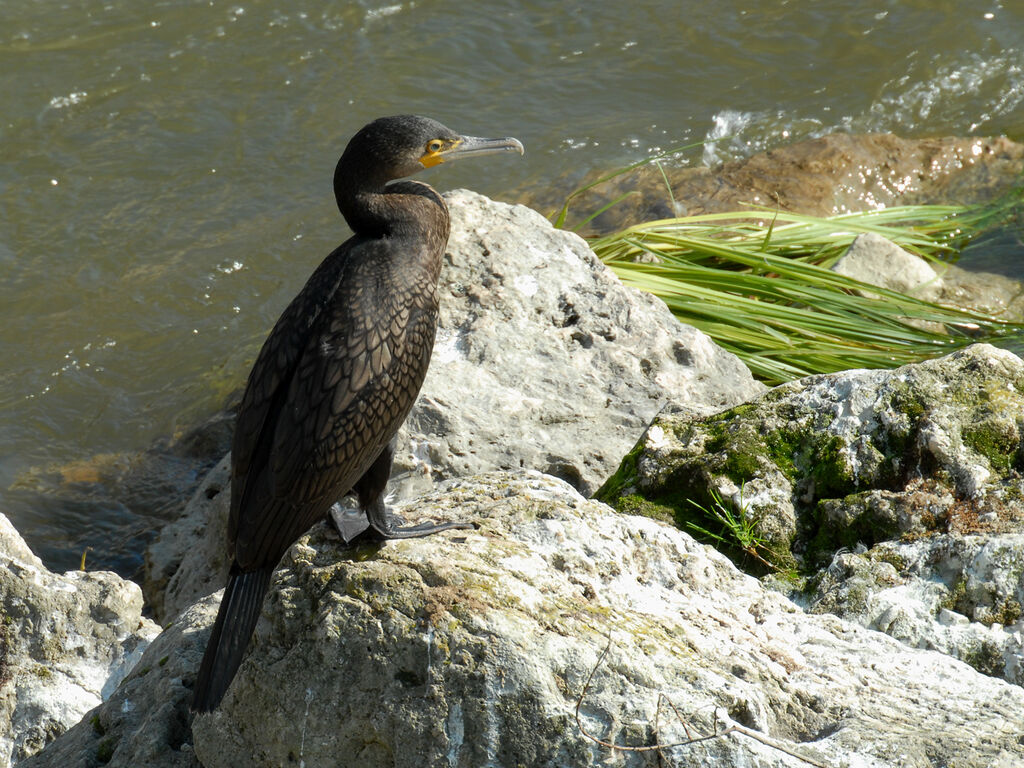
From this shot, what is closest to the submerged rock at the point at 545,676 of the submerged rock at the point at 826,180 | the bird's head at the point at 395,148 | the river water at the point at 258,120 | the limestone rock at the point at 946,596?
the limestone rock at the point at 946,596

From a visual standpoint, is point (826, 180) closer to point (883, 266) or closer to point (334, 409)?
point (883, 266)

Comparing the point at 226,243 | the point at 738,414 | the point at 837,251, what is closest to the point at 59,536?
the point at 226,243

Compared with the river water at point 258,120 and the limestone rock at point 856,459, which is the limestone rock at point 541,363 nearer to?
the limestone rock at point 856,459

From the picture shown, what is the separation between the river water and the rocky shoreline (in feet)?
8.58

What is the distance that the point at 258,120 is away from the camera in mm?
9102

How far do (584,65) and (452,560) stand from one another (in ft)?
27.3

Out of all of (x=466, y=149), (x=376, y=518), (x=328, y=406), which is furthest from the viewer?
(x=466, y=149)

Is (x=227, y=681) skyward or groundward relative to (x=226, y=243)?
skyward

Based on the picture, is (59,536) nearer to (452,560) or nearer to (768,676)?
(452,560)

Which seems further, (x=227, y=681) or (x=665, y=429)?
(x=665, y=429)

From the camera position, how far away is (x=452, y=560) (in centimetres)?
260

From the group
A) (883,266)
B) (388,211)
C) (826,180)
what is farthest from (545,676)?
(826,180)

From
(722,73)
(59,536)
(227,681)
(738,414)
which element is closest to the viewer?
(227,681)

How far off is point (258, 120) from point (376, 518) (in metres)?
A: 6.88
